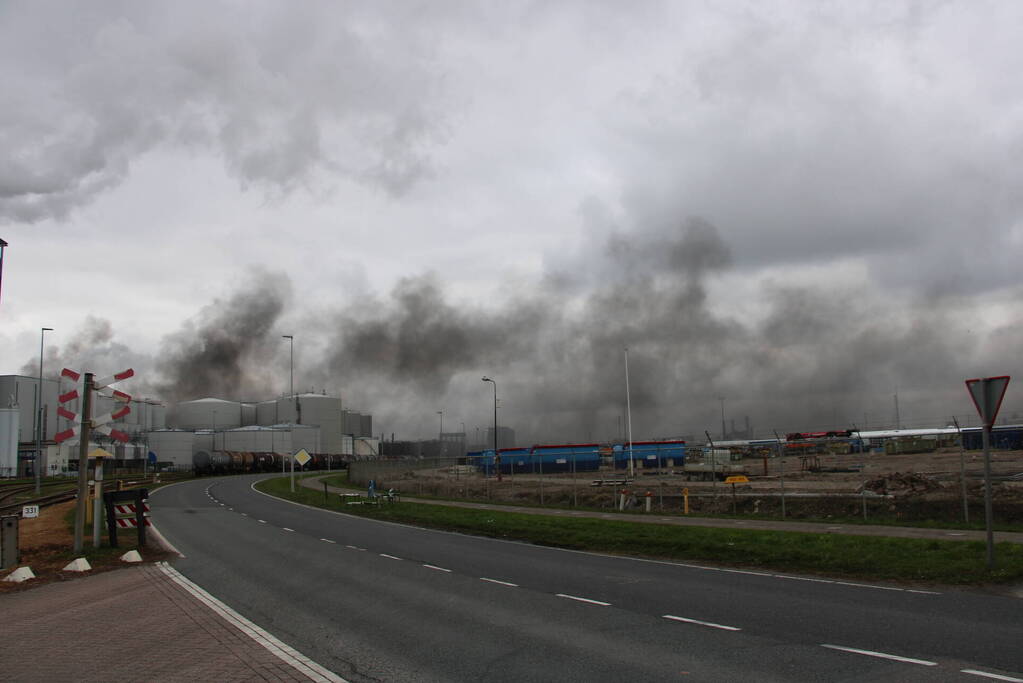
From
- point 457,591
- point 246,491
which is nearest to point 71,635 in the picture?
point 457,591

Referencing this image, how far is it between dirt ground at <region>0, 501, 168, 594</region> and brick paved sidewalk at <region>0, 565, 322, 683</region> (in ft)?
5.50

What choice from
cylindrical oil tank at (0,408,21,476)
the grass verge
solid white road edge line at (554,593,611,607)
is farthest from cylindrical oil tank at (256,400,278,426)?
solid white road edge line at (554,593,611,607)

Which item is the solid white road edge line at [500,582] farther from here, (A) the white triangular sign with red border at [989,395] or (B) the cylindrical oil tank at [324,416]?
(B) the cylindrical oil tank at [324,416]

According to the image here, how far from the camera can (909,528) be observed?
709 inches

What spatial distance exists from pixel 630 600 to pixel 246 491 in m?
42.7

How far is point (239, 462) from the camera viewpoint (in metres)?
83.6

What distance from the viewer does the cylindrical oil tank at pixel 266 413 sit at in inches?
4985

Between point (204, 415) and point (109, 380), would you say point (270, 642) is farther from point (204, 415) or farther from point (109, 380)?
point (204, 415)

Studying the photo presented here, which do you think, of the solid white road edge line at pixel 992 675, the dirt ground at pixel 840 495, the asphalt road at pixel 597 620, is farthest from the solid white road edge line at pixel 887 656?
the dirt ground at pixel 840 495

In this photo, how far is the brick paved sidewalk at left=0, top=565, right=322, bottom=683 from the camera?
7609 mm

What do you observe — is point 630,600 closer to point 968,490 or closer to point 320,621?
point 320,621

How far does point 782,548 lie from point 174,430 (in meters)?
100

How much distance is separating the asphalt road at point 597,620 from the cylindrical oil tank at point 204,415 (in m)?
113

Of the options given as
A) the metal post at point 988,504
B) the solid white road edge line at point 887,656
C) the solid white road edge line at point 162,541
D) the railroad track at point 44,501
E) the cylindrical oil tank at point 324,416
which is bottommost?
the railroad track at point 44,501
